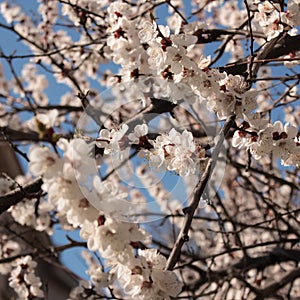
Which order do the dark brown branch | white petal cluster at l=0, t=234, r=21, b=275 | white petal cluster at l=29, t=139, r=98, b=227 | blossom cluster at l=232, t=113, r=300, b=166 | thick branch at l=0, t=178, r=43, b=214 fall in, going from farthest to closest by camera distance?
1. white petal cluster at l=0, t=234, r=21, b=275
2. the dark brown branch
3. thick branch at l=0, t=178, r=43, b=214
4. blossom cluster at l=232, t=113, r=300, b=166
5. white petal cluster at l=29, t=139, r=98, b=227

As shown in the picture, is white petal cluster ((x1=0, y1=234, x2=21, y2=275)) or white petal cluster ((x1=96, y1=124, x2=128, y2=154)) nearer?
white petal cluster ((x1=96, y1=124, x2=128, y2=154))

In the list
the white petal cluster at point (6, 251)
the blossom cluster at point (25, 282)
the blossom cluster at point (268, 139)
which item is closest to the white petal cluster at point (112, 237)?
the blossom cluster at point (268, 139)

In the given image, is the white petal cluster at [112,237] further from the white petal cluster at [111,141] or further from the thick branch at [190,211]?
the white petal cluster at [111,141]

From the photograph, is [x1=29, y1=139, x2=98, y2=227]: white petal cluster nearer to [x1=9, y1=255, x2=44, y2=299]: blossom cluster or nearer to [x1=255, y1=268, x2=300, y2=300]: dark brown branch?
[x1=9, y1=255, x2=44, y2=299]: blossom cluster

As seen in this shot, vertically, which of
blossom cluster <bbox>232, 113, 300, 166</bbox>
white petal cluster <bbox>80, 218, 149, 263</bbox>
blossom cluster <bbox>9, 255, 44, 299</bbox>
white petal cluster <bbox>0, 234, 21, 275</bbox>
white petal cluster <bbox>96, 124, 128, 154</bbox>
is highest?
blossom cluster <bbox>232, 113, 300, 166</bbox>

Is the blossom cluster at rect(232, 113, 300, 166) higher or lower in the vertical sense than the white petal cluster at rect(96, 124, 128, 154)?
higher

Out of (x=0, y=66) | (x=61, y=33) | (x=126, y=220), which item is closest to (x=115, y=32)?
(x=126, y=220)

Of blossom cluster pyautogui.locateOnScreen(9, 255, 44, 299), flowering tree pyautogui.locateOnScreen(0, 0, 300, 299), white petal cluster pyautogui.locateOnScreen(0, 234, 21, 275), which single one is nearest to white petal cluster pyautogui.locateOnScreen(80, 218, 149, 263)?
flowering tree pyautogui.locateOnScreen(0, 0, 300, 299)

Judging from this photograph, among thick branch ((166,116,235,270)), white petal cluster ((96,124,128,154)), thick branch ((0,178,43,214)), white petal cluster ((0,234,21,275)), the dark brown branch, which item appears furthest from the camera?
white petal cluster ((0,234,21,275))

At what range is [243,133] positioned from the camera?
1963 millimetres

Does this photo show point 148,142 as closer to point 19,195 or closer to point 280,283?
point 19,195

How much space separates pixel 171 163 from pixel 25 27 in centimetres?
368

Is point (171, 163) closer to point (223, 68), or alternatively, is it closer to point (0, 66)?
point (223, 68)

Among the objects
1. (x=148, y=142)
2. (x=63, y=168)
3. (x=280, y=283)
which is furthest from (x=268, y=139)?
(x=280, y=283)
